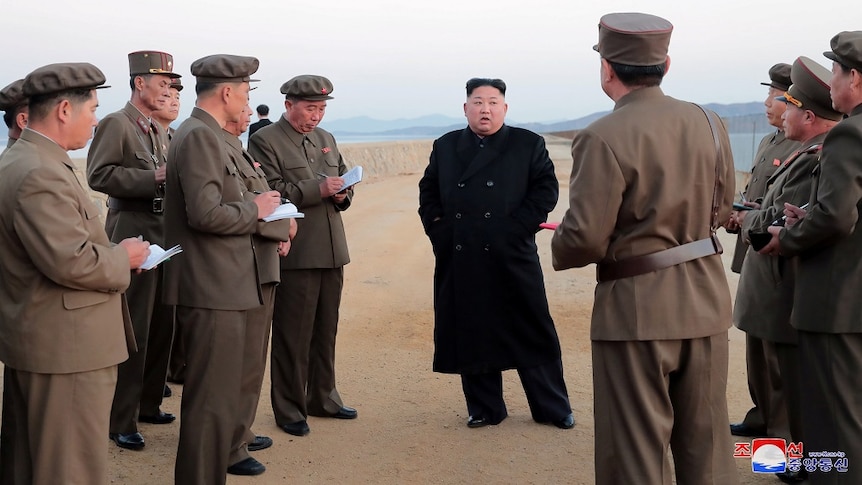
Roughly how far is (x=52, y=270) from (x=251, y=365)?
5.49ft

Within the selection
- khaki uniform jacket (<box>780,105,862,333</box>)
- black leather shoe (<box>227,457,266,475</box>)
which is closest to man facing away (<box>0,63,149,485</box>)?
black leather shoe (<box>227,457,266,475</box>)

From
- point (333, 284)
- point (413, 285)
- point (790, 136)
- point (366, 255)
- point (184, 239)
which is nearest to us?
point (184, 239)

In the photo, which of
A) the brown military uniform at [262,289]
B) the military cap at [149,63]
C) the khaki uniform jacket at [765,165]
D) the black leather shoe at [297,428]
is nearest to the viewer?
the brown military uniform at [262,289]

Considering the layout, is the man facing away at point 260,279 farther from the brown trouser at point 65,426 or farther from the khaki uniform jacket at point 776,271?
the khaki uniform jacket at point 776,271

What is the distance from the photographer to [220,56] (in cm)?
432

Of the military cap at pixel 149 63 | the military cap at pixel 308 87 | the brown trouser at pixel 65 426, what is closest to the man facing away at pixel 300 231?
the military cap at pixel 308 87

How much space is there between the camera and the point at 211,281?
421 cm

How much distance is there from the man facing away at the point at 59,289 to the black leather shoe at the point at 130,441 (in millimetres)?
1714

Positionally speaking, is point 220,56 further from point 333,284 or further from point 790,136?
point 790,136

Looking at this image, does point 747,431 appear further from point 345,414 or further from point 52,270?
point 52,270

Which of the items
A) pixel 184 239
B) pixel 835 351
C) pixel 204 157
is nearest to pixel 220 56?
pixel 204 157

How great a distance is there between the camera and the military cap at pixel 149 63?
5.71 meters

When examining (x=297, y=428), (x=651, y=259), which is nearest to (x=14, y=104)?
(x=297, y=428)

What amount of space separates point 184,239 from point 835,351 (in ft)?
9.98
